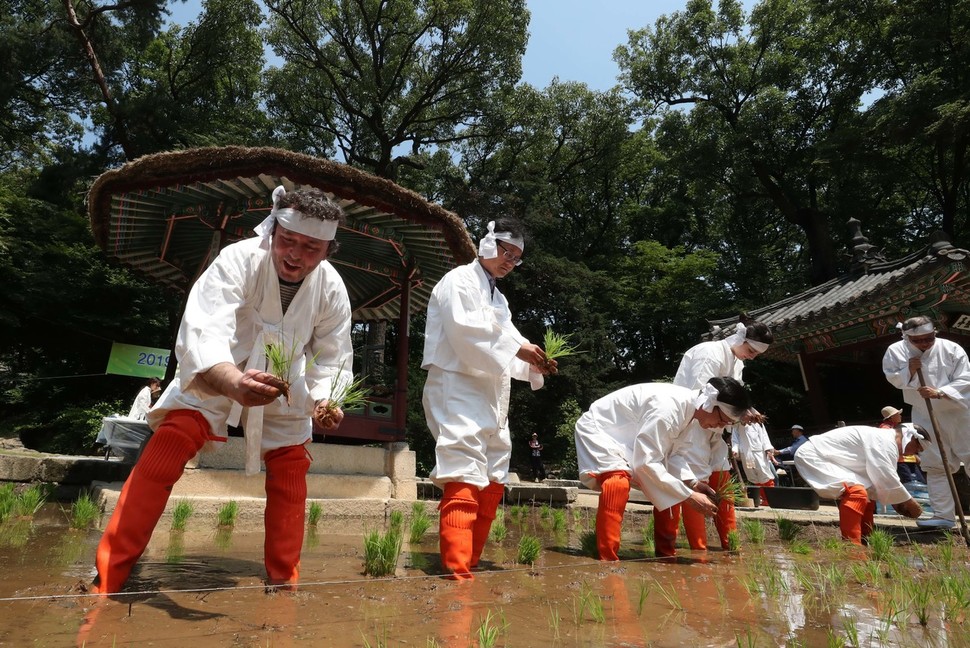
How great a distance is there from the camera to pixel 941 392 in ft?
18.9

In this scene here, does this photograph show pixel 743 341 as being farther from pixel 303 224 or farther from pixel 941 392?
pixel 303 224

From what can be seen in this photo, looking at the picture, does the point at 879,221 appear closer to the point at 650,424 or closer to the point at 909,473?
the point at 909,473

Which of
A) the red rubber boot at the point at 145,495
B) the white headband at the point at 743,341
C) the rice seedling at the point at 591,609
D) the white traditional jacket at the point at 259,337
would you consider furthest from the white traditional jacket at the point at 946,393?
the red rubber boot at the point at 145,495

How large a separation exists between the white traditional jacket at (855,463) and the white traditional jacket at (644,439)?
1954mm

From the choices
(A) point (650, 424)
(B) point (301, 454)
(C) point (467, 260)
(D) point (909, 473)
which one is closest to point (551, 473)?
(D) point (909, 473)

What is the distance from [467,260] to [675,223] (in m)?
19.2

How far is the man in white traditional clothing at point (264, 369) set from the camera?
234 centimetres

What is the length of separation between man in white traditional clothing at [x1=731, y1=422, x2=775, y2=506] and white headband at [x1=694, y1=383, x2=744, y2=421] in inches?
172

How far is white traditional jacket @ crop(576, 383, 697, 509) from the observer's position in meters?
3.79

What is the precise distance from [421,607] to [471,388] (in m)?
1.22

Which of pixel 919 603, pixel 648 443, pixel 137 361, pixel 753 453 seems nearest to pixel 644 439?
pixel 648 443

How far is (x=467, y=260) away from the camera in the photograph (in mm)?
8180

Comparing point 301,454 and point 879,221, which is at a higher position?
point 879,221

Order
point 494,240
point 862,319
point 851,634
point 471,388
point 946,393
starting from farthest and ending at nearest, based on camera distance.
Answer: point 862,319
point 946,393
point 494,240
point 471,388
point 851,634
